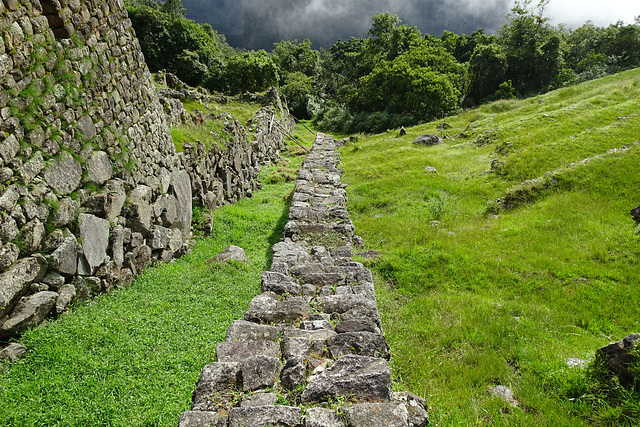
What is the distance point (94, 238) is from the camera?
5250mm

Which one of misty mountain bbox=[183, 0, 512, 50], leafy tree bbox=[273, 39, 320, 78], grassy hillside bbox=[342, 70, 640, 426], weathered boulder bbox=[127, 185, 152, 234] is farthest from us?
misty mountain bbox=[183, 0, 512, 50]

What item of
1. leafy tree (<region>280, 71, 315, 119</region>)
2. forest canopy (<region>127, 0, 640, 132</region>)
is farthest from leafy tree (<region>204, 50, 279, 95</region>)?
leafy tree (<region>280, 71, 315, 119</region>)

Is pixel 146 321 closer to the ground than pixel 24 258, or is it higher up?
closer to the ground

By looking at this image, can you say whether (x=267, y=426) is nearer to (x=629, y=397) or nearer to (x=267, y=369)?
(x=267, y=369)

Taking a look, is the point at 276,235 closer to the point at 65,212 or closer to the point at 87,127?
the point at 87,127

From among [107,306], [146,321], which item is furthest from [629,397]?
[107,306]

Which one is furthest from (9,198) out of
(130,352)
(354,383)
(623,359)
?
(623,359)

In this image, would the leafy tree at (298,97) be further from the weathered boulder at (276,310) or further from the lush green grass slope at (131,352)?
the weathered boulder at (276,310)

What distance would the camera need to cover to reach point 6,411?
3174mm

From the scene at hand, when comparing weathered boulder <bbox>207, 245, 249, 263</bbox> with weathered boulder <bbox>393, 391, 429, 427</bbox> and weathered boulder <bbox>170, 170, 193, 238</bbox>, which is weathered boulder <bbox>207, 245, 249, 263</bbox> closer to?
weathered boulder <bbox>170, 170, 193, 238</bbox>

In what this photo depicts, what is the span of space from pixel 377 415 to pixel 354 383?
0.38m

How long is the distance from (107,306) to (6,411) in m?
1.95

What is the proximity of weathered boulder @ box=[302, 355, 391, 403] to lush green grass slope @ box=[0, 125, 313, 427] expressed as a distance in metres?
1.48

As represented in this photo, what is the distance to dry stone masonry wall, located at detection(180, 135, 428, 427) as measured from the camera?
2822 mm
